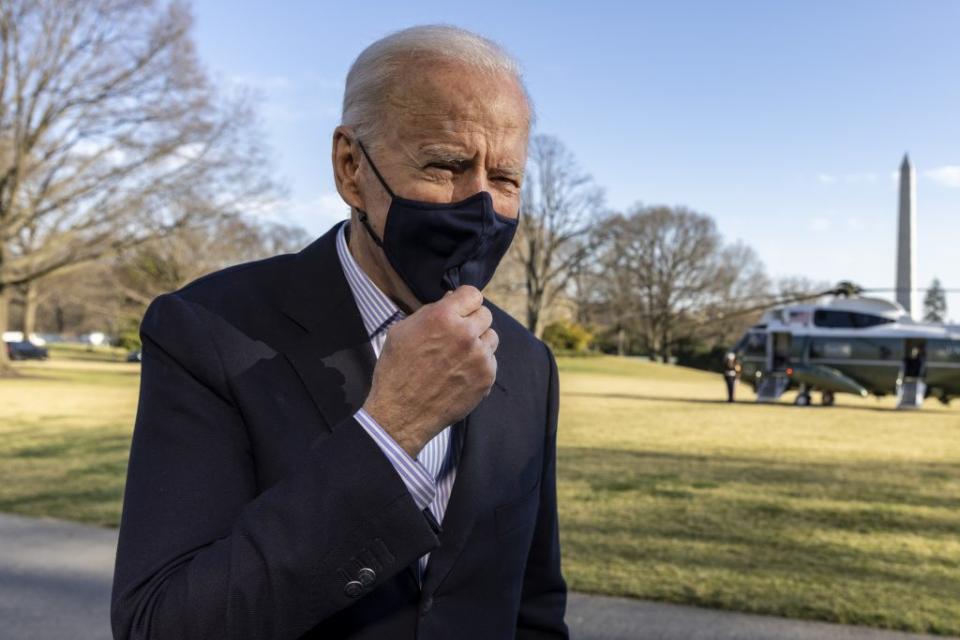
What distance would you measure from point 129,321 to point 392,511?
6166cm

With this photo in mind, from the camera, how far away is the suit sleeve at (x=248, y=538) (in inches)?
44.1

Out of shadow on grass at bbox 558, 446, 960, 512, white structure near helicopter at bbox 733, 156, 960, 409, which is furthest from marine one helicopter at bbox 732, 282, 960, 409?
shadow on grass at bbox 558, 446, 960, 512

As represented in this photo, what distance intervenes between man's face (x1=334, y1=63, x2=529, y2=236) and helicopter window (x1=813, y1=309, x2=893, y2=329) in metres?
30.2

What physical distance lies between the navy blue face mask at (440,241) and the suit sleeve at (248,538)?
0.96 ft

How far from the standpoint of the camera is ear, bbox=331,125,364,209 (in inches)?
57.8

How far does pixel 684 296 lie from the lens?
219 feet

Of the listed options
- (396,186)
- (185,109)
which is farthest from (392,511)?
(185,109)

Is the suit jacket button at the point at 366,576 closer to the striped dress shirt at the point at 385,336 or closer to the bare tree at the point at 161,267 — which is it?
the striped dress shirt at the point at 385,336

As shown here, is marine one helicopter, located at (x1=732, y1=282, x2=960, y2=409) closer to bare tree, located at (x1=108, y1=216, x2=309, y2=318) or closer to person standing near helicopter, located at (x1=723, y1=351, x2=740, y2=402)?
person standing near helicopter, located at (x1=723, y1=351, x2=740, y2=402)

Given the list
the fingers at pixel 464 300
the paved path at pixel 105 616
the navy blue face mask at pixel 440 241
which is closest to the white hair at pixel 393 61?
the navy blue face mask at pixel 440 241

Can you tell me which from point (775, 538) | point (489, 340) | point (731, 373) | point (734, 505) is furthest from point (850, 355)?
point (489, 340)

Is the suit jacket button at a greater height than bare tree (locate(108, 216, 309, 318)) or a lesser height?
lesser

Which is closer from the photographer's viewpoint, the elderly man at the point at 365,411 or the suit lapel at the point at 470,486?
the elderly man at the point at 365,411

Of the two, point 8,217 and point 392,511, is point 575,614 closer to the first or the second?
point 392,511
